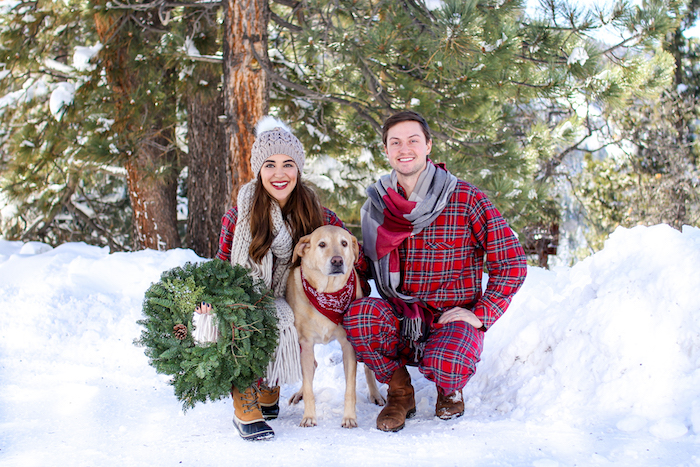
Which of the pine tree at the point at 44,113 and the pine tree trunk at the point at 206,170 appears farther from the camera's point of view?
the pine tree trunk at the point at 206,170

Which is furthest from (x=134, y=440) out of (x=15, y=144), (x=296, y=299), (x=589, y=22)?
(x=15, y=144)

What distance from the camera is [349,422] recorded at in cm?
251

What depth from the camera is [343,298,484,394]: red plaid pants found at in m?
2.48

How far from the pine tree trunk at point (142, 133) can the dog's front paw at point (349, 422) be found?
4006 mm

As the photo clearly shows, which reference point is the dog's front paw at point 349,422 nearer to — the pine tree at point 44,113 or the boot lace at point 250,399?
the boot lace at point 250,399

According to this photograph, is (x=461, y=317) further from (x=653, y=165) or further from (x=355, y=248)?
(x=653, y=165)

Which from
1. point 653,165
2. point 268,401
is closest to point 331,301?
point 268,401

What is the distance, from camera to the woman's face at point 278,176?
2.85 m

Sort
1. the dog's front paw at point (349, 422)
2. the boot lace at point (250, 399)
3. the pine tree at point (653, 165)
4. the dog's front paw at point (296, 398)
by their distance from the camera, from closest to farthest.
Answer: the boot lace at point (250, 399) → the dog's front paw at point (349, 422) → the dog's front paw at point (296, 398) → the pine tree at point (653, 165)

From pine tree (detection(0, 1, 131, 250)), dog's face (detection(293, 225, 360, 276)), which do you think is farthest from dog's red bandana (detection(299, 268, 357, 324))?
pine tree (detection(0, 1, 131, 250))

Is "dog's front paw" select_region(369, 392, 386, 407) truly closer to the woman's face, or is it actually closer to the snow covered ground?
the snow covered ground

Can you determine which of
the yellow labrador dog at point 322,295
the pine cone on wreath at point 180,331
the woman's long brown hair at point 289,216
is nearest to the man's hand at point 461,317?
the yellow labrador dog at point 322,295

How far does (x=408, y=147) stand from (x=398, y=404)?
1352 mm

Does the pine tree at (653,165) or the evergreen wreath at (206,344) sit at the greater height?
the pine tree at (653,165)
